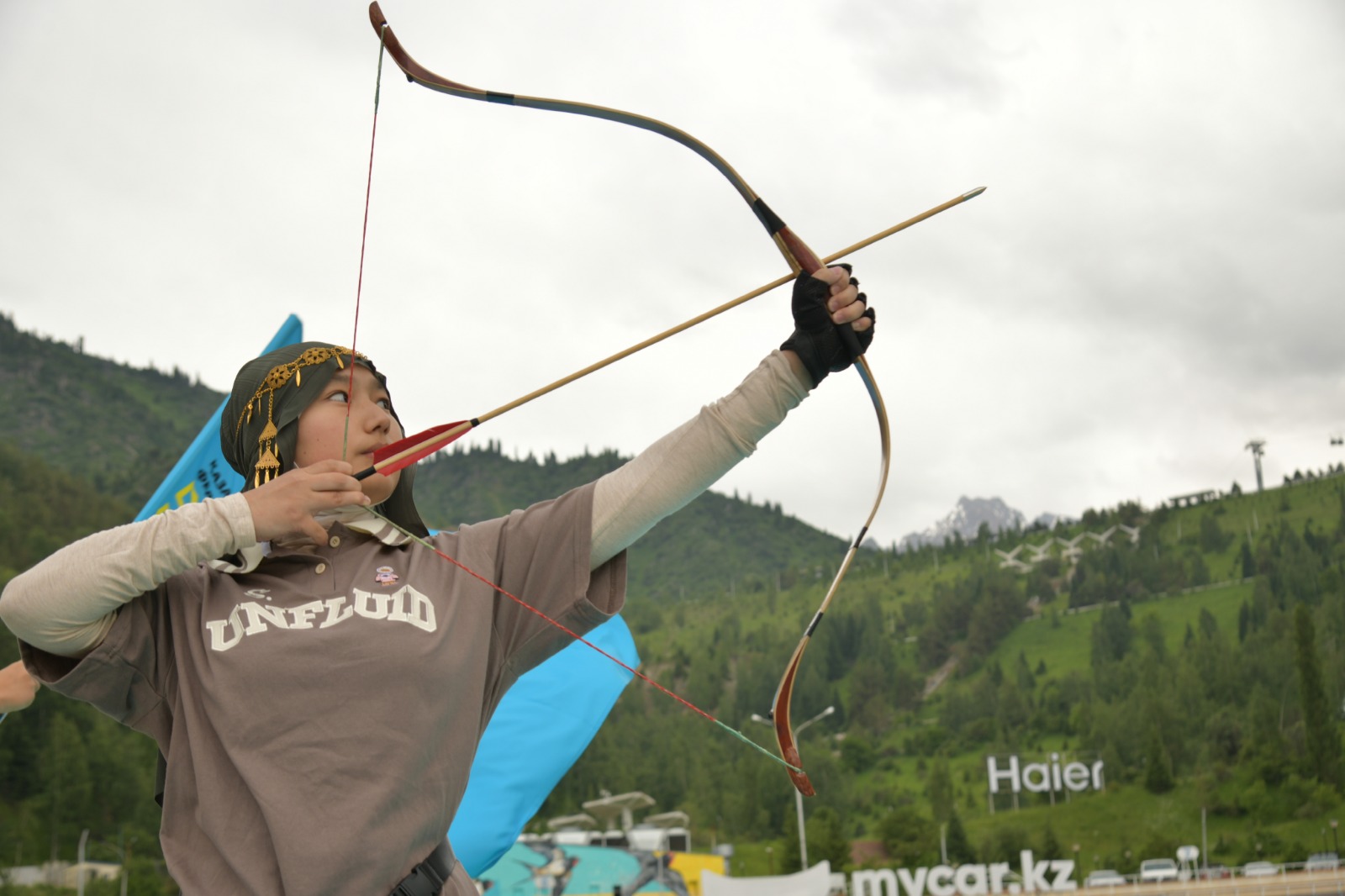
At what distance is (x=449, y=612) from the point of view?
2.21 m

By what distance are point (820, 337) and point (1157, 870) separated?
8372 cm

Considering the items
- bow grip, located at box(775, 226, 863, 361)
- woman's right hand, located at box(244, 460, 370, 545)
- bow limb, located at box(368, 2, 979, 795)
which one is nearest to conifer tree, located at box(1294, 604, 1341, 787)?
bow limb, located at box(368, 2, 979, 795)

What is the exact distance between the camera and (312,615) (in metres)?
2.13

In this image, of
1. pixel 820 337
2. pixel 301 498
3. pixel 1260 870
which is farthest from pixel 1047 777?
pixel 301 498

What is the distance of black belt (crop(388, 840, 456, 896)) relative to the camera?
2.01 metres

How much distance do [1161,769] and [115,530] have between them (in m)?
105

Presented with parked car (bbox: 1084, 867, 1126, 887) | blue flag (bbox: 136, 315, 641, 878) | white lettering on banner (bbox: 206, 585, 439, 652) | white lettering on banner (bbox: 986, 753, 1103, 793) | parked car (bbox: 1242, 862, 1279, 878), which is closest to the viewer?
white lettering on banner (bbox: 206, 585, 439, 652)

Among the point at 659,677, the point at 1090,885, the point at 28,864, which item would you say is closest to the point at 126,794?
the point at 28,864

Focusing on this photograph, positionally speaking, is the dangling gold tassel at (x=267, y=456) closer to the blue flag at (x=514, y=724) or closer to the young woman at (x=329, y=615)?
the young woman at (x=329, y=615)

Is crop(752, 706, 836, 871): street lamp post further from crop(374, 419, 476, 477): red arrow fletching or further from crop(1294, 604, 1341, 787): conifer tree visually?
crop(1294, 604, 1341, 787): conifer tree

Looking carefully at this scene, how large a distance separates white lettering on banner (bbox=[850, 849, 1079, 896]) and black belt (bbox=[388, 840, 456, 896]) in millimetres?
71008

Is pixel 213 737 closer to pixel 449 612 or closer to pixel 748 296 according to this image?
pixel 449 612

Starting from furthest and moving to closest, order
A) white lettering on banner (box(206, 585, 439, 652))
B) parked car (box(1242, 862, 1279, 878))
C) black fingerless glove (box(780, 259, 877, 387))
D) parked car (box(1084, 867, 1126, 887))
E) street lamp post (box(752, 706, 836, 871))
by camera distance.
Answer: parked car (box(1242, 862, 1279, 878)), parked car (box(1084, 867, 1126, 887)), street lamp post (box(752, 706, 836, 871)), black fingerless glove (box(780, 259, 877, 387)), white lettering on banner (box(206, 585, 439, 652))

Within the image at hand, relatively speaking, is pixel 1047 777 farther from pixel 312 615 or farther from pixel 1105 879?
pixel 312 615
